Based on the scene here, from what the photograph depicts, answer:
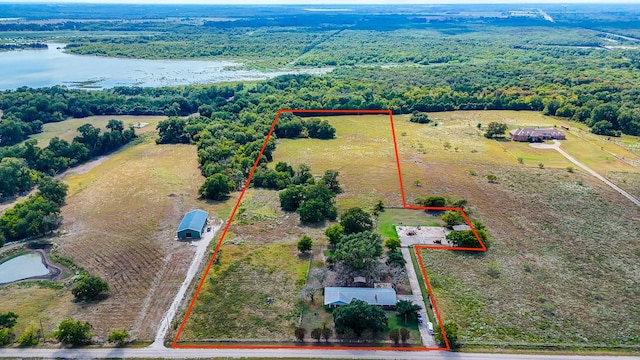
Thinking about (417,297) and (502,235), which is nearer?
(417,297)

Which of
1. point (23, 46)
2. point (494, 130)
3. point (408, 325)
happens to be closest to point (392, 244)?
point (408, 325)

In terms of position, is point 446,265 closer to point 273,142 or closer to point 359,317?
point 359,317

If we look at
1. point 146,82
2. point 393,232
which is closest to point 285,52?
point 146,82

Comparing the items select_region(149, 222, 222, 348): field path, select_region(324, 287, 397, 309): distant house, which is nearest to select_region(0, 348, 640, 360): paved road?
select_region(149, 222, 222, 348): field path

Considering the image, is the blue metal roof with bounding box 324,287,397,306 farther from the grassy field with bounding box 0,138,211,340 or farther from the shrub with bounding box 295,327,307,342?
the grassy field with bounding box 0,138,211,340

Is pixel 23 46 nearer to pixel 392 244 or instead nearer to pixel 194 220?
pixel 194 220

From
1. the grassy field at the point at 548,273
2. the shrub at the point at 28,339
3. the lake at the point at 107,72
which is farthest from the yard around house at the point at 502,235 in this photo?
the lake at the point at 107,72
